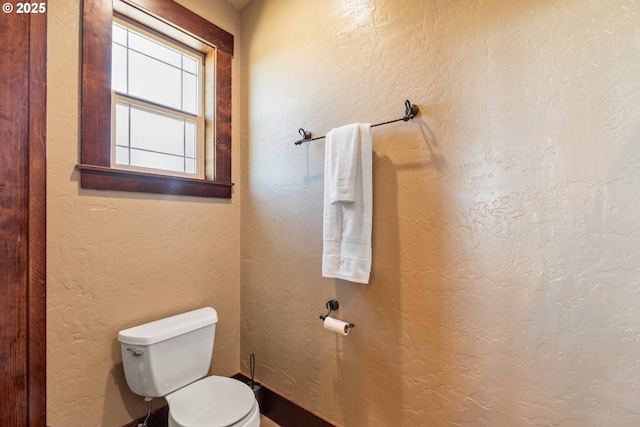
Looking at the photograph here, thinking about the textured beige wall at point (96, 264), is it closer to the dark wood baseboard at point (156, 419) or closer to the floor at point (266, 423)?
the dark wood baseboard at point (156, 419)

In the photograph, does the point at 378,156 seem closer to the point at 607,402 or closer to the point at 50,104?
the point at 607,402

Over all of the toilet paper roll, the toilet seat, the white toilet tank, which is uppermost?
the toilet paper roll

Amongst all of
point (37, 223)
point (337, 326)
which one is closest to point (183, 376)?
point (337, 326)

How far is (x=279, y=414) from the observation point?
1.78 m

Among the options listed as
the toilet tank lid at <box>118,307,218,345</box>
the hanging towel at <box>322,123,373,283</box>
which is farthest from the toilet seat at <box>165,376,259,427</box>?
the hanging towel at <box>322,123,373,283</box>

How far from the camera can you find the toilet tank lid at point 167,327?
1384mm

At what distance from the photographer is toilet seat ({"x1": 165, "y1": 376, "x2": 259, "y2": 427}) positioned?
1.21 metres

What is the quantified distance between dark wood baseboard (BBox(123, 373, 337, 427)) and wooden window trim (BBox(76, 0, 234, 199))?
49.4 inches

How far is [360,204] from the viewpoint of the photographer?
138 cm

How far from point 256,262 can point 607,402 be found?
1.70m

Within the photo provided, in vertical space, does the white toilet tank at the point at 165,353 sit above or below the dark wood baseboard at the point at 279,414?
above

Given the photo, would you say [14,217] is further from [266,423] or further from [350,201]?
[266,423]

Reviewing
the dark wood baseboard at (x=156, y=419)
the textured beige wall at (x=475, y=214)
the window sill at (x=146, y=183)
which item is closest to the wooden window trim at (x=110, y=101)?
the window sill at (x=146, y=183)

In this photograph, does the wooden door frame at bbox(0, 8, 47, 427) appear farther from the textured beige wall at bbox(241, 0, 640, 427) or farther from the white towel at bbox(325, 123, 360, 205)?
the white towel at bbox(325, 123, 360, 205)
